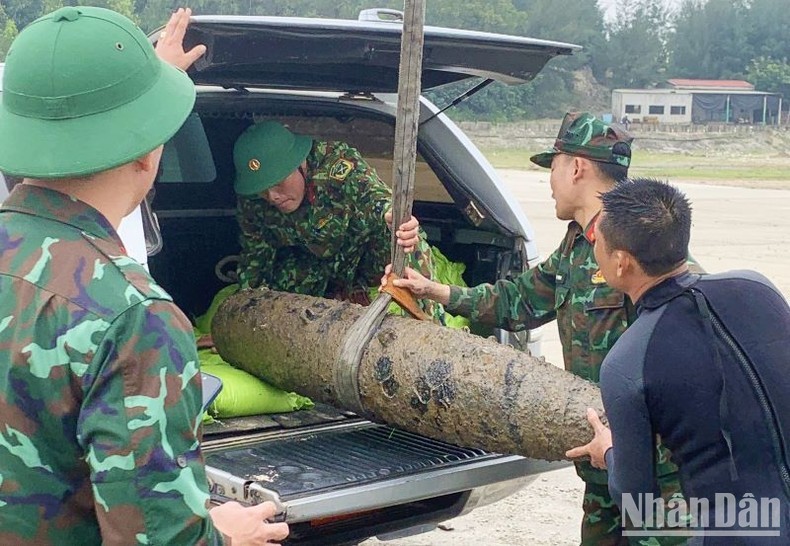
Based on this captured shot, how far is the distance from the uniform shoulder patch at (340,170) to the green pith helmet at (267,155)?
11cm

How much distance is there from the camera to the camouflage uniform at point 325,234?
4.18m

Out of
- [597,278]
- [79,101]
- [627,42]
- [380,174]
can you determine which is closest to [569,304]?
[597,278]

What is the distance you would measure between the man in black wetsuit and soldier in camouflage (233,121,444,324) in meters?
1.81

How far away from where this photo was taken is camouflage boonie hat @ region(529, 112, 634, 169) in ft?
10.9

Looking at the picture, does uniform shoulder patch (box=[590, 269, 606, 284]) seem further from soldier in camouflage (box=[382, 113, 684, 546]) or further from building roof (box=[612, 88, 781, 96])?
building roof (box=[612, 88, 781, 96])

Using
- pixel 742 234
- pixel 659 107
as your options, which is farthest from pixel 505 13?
pixel 742 234

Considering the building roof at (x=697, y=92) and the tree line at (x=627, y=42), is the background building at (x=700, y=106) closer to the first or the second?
the building roof at (x=697, y=92)

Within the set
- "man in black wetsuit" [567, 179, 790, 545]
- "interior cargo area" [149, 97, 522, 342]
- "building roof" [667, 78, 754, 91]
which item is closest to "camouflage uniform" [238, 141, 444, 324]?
"interior cargo area" [149, 97, 522, 342]

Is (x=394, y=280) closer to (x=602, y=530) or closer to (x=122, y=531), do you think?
(x=602, y=530)

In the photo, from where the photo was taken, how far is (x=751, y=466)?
7.47ft

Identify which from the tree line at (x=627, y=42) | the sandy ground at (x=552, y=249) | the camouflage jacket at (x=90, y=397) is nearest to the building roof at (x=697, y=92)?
the tree line at (x=627, y=42)

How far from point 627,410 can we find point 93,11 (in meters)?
1.32

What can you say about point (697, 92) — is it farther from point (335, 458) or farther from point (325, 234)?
point (335, 458)

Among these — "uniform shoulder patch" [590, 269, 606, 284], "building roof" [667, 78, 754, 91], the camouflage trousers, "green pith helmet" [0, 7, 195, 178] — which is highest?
"green pith helmet" [0, 7, 195, 178]
